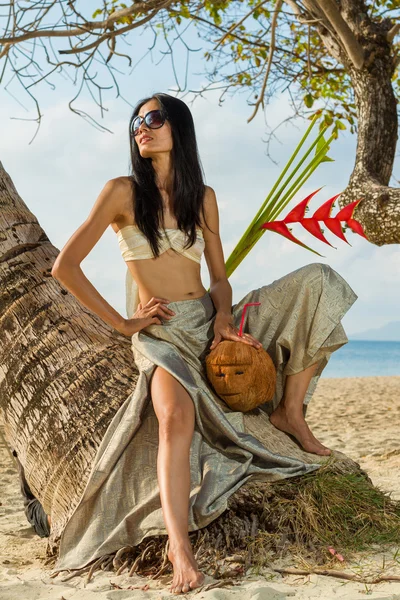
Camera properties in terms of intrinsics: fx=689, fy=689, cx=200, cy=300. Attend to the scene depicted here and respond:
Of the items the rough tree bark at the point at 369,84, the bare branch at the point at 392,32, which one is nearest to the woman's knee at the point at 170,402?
the rough tree bark at the point at 369,84

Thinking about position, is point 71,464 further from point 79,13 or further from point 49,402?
point 79,13

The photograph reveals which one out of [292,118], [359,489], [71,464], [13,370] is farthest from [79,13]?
[359,489]

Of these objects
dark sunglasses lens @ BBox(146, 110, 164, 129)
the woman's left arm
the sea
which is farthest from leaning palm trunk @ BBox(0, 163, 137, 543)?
the sea

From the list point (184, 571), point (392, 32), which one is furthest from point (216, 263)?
point (392, 32)

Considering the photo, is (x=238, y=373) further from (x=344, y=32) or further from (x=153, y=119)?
(x=344, y=32)

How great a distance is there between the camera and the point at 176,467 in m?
2.74

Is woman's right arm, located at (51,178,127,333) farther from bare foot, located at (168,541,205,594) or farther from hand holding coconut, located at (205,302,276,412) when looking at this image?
bare foot, located at (168,541,205,594)

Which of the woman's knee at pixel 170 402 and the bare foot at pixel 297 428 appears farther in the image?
the bare foot at pixel 297 428

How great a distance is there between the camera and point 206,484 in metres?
2.92

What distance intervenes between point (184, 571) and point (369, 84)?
15.5 feet

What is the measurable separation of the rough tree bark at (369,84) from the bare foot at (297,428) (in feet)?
8.52

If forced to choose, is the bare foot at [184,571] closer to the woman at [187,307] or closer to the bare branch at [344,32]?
the woman at [187,307]

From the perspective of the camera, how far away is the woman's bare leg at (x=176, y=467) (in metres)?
2.55

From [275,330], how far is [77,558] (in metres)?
1.44
